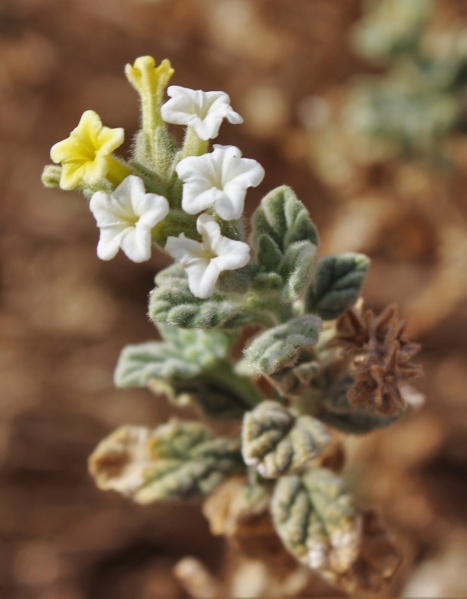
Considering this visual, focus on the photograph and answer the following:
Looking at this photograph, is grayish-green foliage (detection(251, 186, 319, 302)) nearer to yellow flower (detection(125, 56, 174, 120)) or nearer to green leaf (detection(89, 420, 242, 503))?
yellow flower (detection(125, 56, 174, 120))

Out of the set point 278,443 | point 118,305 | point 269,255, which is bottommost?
point 278,443

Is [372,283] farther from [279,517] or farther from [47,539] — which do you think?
[279,517]

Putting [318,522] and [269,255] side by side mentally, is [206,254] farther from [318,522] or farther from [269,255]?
[318,522]

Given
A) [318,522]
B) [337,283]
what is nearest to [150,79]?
[337,283]

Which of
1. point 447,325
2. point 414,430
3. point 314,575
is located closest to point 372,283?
point 447,325

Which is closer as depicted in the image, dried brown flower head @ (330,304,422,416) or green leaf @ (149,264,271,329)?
green leaf @ (149,264,271,329)

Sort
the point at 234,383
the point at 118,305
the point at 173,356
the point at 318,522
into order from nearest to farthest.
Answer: the point at 318,522 → the point at 173,356 → the point at 234,383 → the point at 118,305

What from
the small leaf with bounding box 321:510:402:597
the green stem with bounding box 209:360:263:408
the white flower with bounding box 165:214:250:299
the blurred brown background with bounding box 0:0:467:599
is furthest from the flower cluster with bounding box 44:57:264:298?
the blurred brown background with bounding box 0:0:467:599
